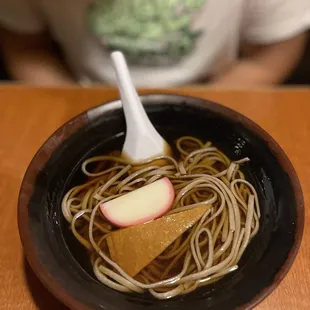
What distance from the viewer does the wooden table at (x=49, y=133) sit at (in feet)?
2.14

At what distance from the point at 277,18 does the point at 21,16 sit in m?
0.52

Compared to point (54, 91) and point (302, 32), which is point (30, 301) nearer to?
point (54, 91)

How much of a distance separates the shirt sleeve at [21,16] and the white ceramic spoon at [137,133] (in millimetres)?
403

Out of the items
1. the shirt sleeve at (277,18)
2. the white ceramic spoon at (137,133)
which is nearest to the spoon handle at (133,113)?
the white ceramic spoon at (137,133)

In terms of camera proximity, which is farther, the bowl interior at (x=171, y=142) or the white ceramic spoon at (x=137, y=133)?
the white ceramic spoon at (x=137, y=133)

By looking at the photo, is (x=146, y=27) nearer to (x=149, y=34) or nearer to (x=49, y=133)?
(x=149, y=34)

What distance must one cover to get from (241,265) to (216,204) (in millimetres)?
104

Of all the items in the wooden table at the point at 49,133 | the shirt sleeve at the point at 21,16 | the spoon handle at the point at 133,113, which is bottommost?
the wooden table at the point at 49,133

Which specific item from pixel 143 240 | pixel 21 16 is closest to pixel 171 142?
pixel 143 240

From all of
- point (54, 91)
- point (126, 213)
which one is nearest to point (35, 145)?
point (54, 91)

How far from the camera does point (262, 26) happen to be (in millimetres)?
1014

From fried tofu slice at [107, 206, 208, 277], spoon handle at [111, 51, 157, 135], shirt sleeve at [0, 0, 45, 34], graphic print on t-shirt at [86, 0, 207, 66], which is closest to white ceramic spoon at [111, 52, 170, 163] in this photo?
spoon handle at [111, 51, 157, 135]

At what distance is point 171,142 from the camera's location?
0.73 metres

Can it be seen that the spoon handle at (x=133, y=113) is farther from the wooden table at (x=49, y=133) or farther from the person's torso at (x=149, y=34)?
the person's torso at (x=149, y=34)
